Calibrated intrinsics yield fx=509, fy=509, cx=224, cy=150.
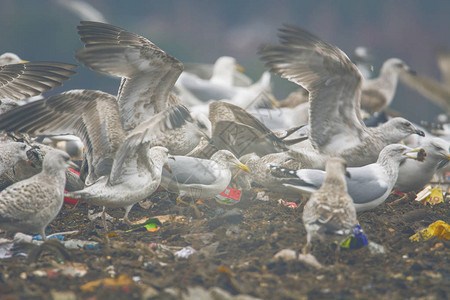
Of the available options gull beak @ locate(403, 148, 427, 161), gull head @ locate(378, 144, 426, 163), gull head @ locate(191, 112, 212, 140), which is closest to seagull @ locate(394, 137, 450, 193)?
gull beak @ locate(403, 148, 427, 161)

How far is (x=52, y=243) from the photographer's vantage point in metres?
3.09

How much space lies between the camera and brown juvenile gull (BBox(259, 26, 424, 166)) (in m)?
4.11

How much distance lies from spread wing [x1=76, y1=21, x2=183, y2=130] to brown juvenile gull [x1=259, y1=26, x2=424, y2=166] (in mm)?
936

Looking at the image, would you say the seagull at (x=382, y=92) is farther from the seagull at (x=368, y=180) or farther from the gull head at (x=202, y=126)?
the seagull at (x=368, y=180)

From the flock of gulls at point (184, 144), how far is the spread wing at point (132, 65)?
0.03 feet

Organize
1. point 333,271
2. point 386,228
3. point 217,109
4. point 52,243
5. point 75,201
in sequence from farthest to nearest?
1. point 217,109
2. point 75,201
3. point 386,228
4. point 52,243
5. point 333,271

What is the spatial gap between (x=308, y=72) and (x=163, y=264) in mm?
2055

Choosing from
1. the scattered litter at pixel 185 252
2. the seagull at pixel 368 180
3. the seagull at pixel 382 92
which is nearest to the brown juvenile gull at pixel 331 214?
the seagull at pixel 368 180

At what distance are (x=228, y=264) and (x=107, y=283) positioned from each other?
0.78m

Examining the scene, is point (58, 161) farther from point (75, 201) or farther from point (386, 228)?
point (386, 228)

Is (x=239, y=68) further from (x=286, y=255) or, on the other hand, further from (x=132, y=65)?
(x=286, y=255)

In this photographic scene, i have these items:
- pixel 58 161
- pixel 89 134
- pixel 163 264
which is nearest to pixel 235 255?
pixel 163 264

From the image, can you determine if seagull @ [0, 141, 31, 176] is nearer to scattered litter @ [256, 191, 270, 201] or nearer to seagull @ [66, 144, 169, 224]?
seagull @ [66, 144, 169, 224]

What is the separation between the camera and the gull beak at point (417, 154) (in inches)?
151
